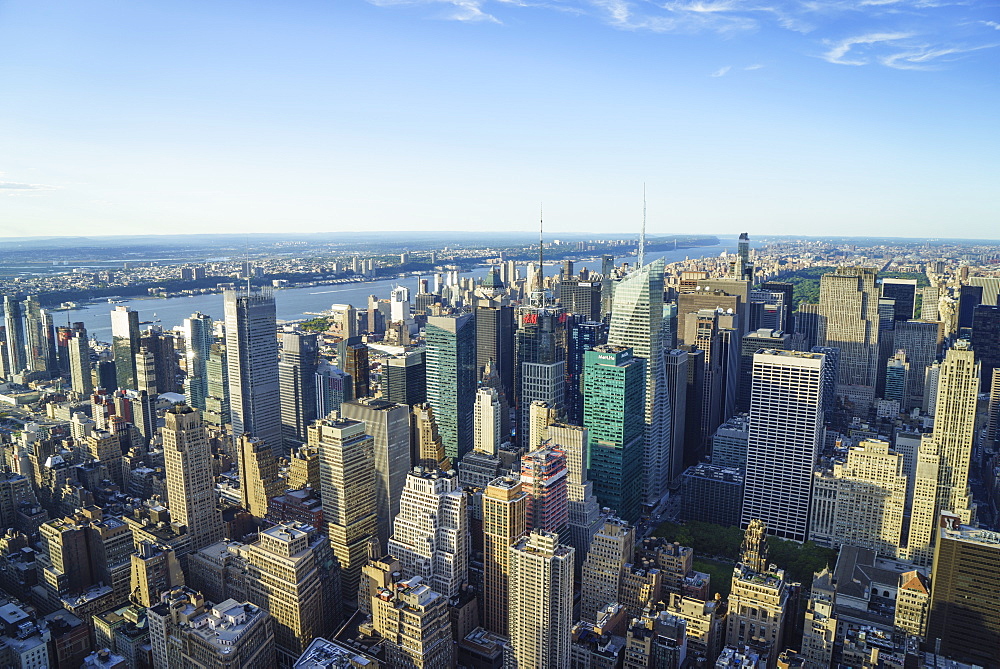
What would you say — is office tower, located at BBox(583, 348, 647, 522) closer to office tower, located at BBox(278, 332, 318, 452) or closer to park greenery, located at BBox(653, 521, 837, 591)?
park greenery, located at BBox(653, 521, 837, 591)

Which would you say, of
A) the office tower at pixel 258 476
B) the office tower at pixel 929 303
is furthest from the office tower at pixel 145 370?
the office tower at pixel 929 303

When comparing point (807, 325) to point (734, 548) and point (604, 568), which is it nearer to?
point (734, 548)

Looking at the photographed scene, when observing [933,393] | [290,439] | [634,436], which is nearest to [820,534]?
[634,436]

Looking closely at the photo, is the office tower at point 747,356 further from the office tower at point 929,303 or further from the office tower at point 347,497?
the office tower at point 347,497

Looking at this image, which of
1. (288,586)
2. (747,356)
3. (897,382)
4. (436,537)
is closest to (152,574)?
(288,586)

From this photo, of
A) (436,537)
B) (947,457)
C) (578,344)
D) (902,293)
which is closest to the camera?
(436,537)

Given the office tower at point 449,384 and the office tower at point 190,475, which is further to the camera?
the office tower at point 449,384
